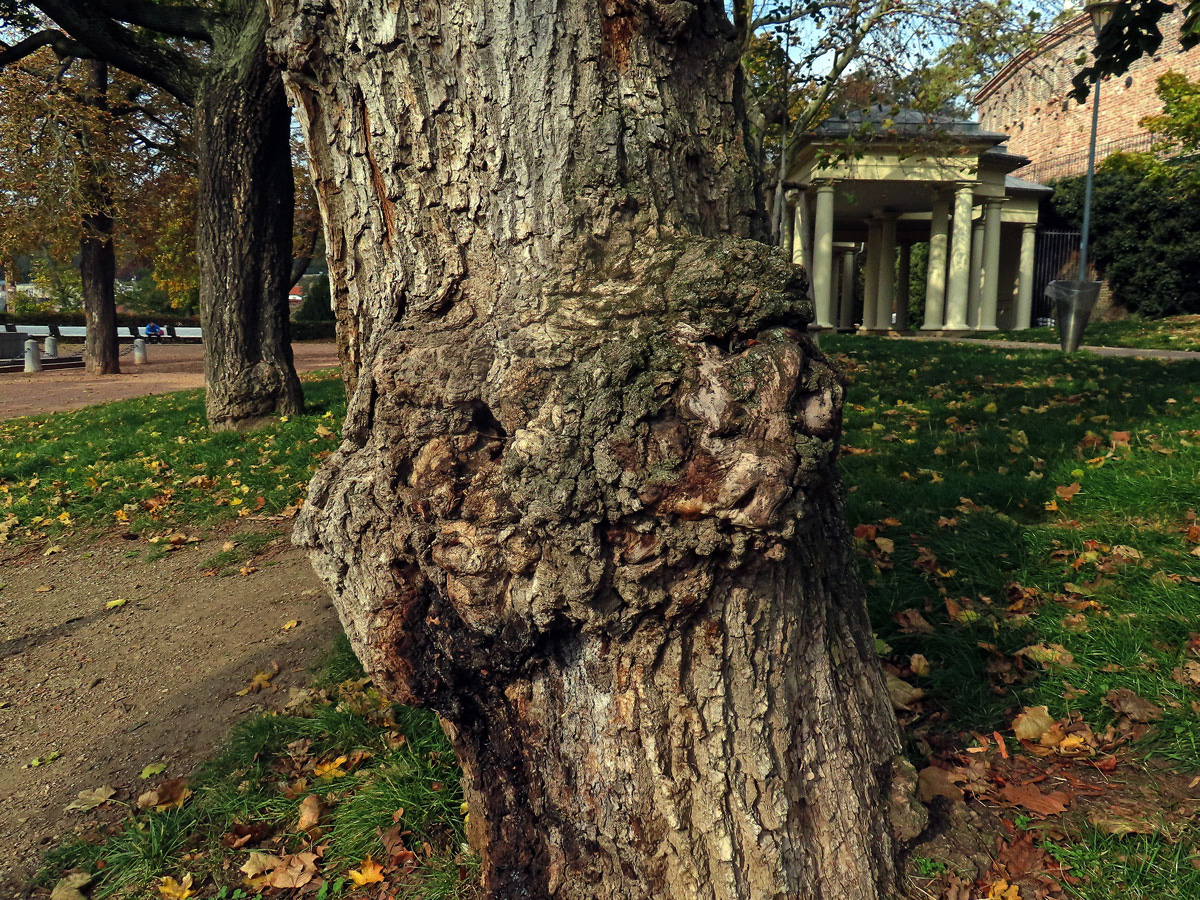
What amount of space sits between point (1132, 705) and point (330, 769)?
262 cm

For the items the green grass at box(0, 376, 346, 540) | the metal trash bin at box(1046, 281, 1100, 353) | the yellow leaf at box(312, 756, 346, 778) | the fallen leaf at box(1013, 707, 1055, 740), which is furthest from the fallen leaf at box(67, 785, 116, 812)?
the metal trash bin at box(1046, 281, 1100, 353)

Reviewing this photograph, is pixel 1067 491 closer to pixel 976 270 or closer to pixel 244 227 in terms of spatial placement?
pixel 244 227

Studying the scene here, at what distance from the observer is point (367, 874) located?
221 centimetres

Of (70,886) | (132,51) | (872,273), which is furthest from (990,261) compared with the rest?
(70,886)

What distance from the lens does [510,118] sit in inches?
70.3

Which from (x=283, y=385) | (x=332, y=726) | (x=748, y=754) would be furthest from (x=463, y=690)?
(x=283, y=385)

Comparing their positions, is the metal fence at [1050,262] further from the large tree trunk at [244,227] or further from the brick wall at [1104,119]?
the large tree trunk at [244,227]

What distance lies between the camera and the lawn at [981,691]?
2.21m

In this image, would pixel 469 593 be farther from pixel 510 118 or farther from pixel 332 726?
pixel 332 726

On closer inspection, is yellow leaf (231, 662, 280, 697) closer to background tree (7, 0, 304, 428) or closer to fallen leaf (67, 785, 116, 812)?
fallen leaf (67, 785, 116, 812)

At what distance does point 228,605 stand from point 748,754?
11.4ft

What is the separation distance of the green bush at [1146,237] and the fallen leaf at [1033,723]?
20191 mm

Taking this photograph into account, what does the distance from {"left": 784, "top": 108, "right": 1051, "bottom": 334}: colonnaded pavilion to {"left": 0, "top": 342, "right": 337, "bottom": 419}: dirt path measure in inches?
482

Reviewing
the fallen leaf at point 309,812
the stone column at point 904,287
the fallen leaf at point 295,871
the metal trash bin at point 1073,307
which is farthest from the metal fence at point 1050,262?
the fallen leaf at point 295,871
